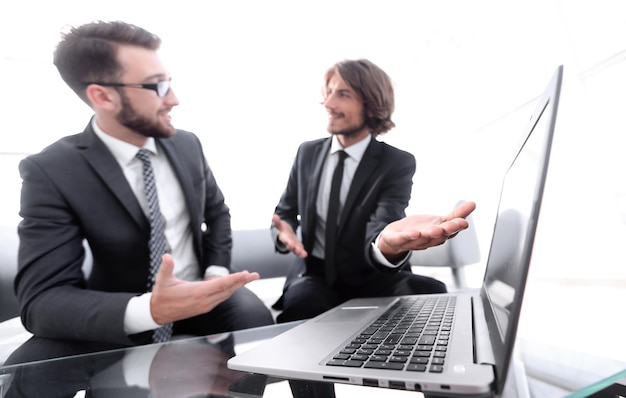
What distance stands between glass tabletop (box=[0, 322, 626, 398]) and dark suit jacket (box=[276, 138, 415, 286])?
422mm

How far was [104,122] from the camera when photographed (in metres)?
0.95

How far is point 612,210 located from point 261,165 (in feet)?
3.73

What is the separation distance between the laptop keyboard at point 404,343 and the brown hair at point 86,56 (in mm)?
922

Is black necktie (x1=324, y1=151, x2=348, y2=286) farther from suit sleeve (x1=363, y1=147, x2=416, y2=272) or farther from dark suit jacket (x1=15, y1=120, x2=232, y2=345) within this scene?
dark suit jacket (x1=15, y1=120, x2=232, y2=345)

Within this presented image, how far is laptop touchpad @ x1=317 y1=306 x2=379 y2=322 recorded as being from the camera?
23.7 inches

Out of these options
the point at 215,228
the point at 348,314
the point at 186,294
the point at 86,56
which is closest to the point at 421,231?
the point at 348,314

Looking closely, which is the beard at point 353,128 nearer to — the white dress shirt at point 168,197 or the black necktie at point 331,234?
the black necktie at point 331,234

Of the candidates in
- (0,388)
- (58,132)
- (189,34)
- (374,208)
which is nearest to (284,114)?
(189,34)

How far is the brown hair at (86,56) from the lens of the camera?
929 millimetres

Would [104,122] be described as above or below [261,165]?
above

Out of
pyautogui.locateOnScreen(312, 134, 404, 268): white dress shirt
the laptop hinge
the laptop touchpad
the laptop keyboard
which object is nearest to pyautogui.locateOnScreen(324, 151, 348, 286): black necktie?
pyautogui.locateOnScreen(312, 134, 404, 268): white dress shirt

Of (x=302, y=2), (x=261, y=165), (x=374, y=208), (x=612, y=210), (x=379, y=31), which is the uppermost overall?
(x=302, y=2)

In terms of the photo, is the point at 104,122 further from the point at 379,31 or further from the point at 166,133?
the point at 379,31

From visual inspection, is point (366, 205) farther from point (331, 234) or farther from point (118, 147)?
point (118, 147)
